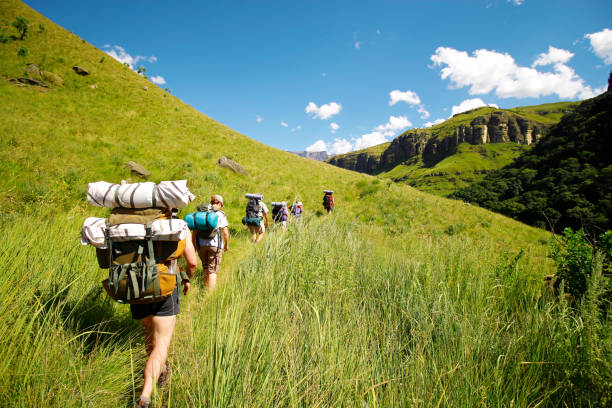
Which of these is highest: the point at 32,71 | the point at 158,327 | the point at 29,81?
the point at 32,71

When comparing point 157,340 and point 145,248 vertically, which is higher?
point 145,248

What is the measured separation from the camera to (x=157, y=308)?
89.1 inches

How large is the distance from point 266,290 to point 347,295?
100cm

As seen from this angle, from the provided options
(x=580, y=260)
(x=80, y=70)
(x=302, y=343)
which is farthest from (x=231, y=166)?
(x=80, y=70)

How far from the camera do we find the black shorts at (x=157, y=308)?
2232 millimetres

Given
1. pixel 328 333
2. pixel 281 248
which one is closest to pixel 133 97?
pixel 281 248

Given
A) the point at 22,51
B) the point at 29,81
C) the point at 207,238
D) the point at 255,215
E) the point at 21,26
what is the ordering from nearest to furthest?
1. the point at 207,238
2. the point at 255,215
3. the point at 29,81
4. the point at 22,51
5. the point at 21,26

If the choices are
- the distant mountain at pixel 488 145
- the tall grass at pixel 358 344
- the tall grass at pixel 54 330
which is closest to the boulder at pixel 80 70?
the tall grass at pixel 54 330

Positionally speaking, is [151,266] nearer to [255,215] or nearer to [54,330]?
[54,330]

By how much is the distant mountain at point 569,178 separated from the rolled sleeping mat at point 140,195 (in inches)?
2035

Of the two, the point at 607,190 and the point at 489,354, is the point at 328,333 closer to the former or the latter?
the point at 489,354

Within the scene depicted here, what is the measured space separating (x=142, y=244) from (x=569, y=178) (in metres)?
87.2

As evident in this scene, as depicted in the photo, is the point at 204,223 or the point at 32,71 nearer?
the point at 204,223

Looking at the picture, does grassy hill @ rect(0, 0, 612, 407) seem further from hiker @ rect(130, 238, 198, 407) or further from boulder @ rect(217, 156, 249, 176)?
boulder @ rect(217, 156, 249, 176)
